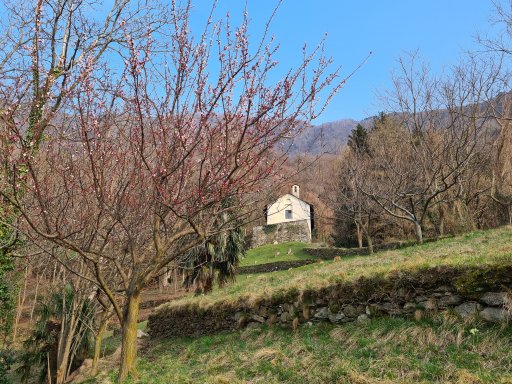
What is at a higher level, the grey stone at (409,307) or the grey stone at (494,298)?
the grey stone at (494,298)

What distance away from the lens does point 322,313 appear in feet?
24.3

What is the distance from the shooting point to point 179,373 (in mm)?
6379

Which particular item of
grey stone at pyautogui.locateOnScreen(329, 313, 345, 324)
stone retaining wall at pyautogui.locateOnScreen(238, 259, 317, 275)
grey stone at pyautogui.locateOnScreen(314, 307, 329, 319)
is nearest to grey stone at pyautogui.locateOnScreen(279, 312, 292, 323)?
grey stone at pyautogui.locateOnScreen(314, 307, 329, 319)

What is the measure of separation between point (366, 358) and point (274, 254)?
95.8ft

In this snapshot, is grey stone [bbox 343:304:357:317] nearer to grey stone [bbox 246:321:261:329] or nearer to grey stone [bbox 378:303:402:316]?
grey stone [bbox 378:303:402:316]

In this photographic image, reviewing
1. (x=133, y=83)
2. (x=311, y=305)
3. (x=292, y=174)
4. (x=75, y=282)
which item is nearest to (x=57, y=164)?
(x=133, y=83)

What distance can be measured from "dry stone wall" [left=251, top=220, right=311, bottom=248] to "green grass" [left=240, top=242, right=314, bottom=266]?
4320 millimetres

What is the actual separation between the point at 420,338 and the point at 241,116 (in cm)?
362

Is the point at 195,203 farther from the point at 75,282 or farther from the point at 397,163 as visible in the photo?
the point at 397,163

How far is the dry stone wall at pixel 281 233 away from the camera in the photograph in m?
41.5

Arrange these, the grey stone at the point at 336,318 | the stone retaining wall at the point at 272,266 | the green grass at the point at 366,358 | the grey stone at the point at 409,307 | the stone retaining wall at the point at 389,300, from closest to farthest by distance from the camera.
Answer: the green grass at the point at 366,358
the stone retaining wall at the point at 389,300
the grey stone at the point at 409,307
the grey stone at the point at 336,318
the stone retaining wall at the point at 272,266

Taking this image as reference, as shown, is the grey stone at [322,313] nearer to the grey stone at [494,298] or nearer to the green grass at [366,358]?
the green grass at [366,358]

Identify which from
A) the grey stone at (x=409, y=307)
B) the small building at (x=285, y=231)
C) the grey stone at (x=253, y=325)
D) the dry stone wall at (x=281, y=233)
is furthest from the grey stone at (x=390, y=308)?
the dry stone wall at (x=281, y=233)

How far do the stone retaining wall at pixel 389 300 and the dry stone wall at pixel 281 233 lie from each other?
104ft
